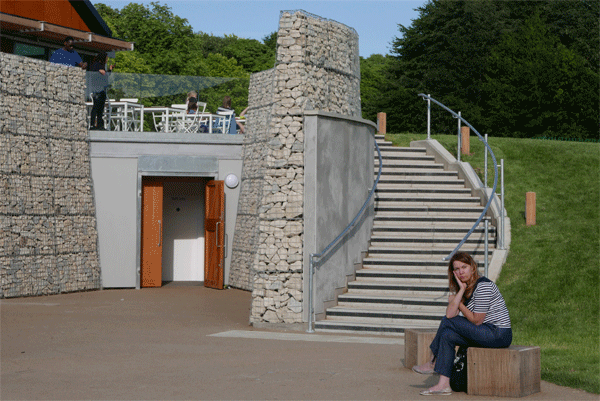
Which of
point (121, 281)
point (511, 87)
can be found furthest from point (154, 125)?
point (511, 87)

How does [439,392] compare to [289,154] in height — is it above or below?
below

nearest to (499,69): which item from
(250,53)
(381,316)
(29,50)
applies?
(250,53)

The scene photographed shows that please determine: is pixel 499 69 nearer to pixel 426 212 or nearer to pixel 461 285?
pixel 426 212

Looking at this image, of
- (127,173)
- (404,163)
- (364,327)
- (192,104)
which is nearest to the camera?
(364,327)

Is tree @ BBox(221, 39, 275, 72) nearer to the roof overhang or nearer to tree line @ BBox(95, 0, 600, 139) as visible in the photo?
tree line @ BBox(95, 0, 600, 139)

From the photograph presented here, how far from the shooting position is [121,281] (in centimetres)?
1630

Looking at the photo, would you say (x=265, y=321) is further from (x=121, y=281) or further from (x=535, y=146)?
(x=535, y=146)

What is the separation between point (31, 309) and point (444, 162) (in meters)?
8.64

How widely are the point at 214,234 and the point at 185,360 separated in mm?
8857

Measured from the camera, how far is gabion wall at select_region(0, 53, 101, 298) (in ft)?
46.5

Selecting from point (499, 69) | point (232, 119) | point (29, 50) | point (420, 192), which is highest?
point (499, 69)

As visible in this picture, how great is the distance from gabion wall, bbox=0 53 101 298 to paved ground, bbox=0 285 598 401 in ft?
6.92

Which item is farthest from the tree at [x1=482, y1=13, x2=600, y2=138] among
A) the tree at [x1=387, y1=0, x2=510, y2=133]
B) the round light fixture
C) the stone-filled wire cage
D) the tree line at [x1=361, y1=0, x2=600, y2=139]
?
the stone-filled wire cage

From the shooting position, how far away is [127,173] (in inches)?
641
